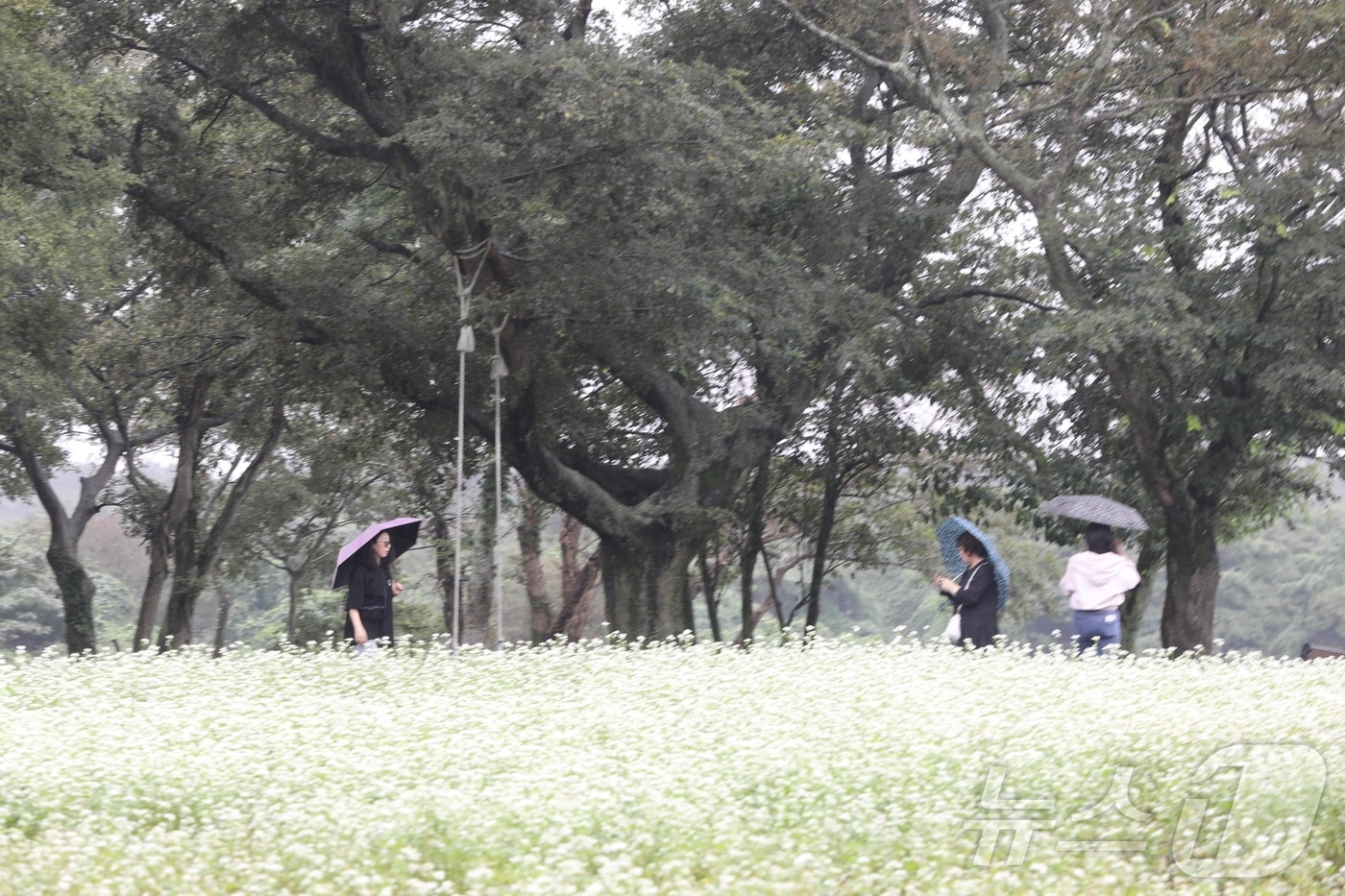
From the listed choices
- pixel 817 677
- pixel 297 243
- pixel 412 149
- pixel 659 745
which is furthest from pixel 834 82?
pixel 659 745

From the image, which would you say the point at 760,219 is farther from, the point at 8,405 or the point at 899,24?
the point at 8,405

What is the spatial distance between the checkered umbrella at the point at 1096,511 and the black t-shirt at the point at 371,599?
5.95 metres

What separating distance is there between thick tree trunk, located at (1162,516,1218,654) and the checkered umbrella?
4.79 metres

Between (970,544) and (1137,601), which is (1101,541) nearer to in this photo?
(970,544)

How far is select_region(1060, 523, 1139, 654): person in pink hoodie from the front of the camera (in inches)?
477

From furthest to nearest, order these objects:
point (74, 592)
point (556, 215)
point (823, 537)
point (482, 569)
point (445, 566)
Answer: point (445, 566) < point (482, 569) < point (823, 537) < point (74, 592) < point (556, 215)

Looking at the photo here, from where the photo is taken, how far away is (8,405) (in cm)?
2122

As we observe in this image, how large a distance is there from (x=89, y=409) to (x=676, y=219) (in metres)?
11.5

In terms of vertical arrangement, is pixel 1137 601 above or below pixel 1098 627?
above

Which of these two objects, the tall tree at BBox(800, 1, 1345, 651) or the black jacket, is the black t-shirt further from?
the tall tree at BBox(800, 1, 1345, 651)

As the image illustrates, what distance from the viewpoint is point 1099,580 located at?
12148 millimetres

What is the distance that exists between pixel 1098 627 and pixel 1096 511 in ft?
4.90

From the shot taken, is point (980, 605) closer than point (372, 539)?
Yes

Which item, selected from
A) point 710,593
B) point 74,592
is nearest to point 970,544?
point 710,593
